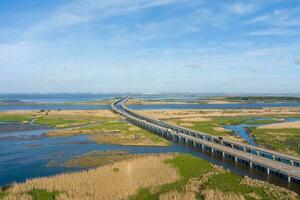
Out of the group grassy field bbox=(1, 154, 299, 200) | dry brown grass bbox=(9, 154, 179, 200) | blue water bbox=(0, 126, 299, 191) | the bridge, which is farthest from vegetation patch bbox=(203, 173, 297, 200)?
the bridge

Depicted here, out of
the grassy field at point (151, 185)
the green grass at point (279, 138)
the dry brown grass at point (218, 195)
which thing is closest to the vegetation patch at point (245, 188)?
the grassy field at point (151, 185)

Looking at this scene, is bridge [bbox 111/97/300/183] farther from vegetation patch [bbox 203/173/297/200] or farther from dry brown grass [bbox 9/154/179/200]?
dry brown grass [bbox 9/154/179/200]

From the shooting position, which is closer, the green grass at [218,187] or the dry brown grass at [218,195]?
the dry brown grass at [218,195]

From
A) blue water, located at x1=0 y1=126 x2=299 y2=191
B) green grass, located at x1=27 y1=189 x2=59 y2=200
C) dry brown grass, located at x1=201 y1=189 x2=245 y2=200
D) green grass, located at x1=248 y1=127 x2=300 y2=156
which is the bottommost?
blue water, located at x1=0 y1=126 x2=299 y2=191

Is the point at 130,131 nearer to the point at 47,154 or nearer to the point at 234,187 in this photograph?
the point at 47,154

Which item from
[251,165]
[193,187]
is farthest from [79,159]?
[251,165]

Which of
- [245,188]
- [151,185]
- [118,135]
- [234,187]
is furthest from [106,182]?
[118,135]

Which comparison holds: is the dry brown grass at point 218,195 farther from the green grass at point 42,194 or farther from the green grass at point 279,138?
the green grass at point 279,138
